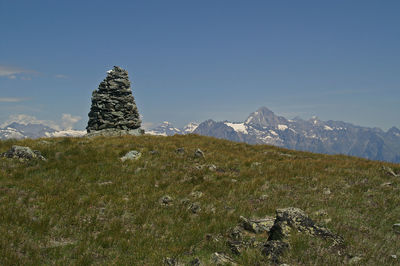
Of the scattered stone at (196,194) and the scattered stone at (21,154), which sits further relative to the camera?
the scattered stone at (21,154)

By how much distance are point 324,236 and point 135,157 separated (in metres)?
11.8

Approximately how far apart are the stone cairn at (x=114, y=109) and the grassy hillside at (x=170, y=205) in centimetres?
1409

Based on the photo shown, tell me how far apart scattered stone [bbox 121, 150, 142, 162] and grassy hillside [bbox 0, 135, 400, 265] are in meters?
0.41

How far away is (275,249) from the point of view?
20.5 ft

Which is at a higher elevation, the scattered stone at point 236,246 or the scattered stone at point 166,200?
the scattered stone at point 166,200

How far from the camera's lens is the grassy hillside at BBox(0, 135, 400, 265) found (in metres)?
6.52

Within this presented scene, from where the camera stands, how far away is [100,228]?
26.2 ft

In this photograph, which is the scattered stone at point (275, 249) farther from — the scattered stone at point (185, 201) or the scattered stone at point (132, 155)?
the scattered stone at point (132, 155)

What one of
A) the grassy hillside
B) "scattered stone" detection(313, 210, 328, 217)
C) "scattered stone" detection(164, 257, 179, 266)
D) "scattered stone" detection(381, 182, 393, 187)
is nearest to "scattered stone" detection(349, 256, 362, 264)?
the grassy hillside

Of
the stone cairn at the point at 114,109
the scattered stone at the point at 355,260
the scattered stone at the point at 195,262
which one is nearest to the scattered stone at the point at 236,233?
the scattered stone at the point at 195,262

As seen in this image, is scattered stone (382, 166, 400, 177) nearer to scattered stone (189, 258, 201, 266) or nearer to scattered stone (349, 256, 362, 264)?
scattered stone (349, 256, 362, 264)

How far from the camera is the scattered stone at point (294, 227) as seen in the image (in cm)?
695

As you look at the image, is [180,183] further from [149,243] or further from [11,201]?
[11,201]

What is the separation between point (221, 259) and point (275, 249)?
1.33m
